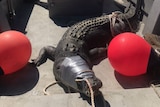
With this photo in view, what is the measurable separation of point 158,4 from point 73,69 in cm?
183

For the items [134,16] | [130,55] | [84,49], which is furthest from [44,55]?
[134,16]

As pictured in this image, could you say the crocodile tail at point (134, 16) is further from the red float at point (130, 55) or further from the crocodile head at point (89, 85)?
the crocodile head at point (89, 85)

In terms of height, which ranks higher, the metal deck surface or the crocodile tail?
the crocodile tail

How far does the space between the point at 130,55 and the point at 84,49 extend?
0.79 meters

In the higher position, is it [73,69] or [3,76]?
[73,69]

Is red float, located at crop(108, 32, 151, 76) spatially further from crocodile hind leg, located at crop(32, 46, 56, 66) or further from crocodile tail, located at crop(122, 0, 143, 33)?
crocodile tail, located at crop(122, 0, 143, 33)

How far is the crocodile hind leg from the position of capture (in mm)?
4020

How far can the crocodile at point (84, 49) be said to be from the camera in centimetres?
314

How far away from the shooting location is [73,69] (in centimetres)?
324

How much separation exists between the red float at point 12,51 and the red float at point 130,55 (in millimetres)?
1042

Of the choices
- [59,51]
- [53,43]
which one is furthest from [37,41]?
[59,51]

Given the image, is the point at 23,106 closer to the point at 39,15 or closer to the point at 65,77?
the point at 65,77

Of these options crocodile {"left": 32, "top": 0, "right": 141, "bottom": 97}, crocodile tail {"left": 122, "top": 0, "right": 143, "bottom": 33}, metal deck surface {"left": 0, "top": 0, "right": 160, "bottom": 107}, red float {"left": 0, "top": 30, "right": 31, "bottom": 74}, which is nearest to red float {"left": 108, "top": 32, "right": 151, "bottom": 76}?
metal deck surface {"left": 0, "top": 0, "right": 160, "bottom": 107}

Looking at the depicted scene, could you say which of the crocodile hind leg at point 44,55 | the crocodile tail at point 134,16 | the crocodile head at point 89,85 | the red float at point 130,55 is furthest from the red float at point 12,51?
the crocodile tail at point 134,16
